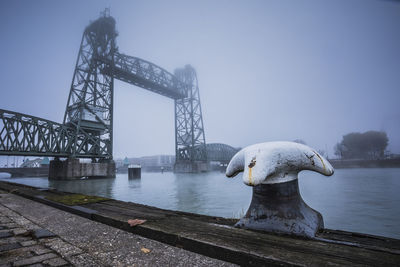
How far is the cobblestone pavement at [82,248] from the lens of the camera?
57.9 inches

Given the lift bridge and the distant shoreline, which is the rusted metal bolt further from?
the distant shoreline

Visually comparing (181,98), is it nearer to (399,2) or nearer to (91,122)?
(91,122)

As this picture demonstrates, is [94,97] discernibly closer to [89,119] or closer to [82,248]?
[89,119]

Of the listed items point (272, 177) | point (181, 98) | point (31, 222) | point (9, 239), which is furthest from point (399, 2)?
point (181, 98)

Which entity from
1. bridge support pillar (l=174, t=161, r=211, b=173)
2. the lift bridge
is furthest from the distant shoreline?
the lift bridge

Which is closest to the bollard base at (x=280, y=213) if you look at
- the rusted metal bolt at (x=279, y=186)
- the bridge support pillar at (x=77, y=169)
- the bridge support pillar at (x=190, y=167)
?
the rusted metal bolt at (x=279, y=186)

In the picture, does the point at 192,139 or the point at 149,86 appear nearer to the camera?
the point at 149,86

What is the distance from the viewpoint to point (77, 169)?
2647 cm

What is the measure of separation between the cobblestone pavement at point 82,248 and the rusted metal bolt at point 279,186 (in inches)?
26.3

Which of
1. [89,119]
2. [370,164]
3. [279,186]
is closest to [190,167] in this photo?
[89,119]

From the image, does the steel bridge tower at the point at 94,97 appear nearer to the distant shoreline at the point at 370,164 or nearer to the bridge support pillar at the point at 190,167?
the bridge support pillar at the point at 190,167

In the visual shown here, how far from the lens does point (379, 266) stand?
1092 millimetres

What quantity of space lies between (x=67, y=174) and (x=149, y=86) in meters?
21.6

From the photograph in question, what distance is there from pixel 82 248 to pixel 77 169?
1136 inches
